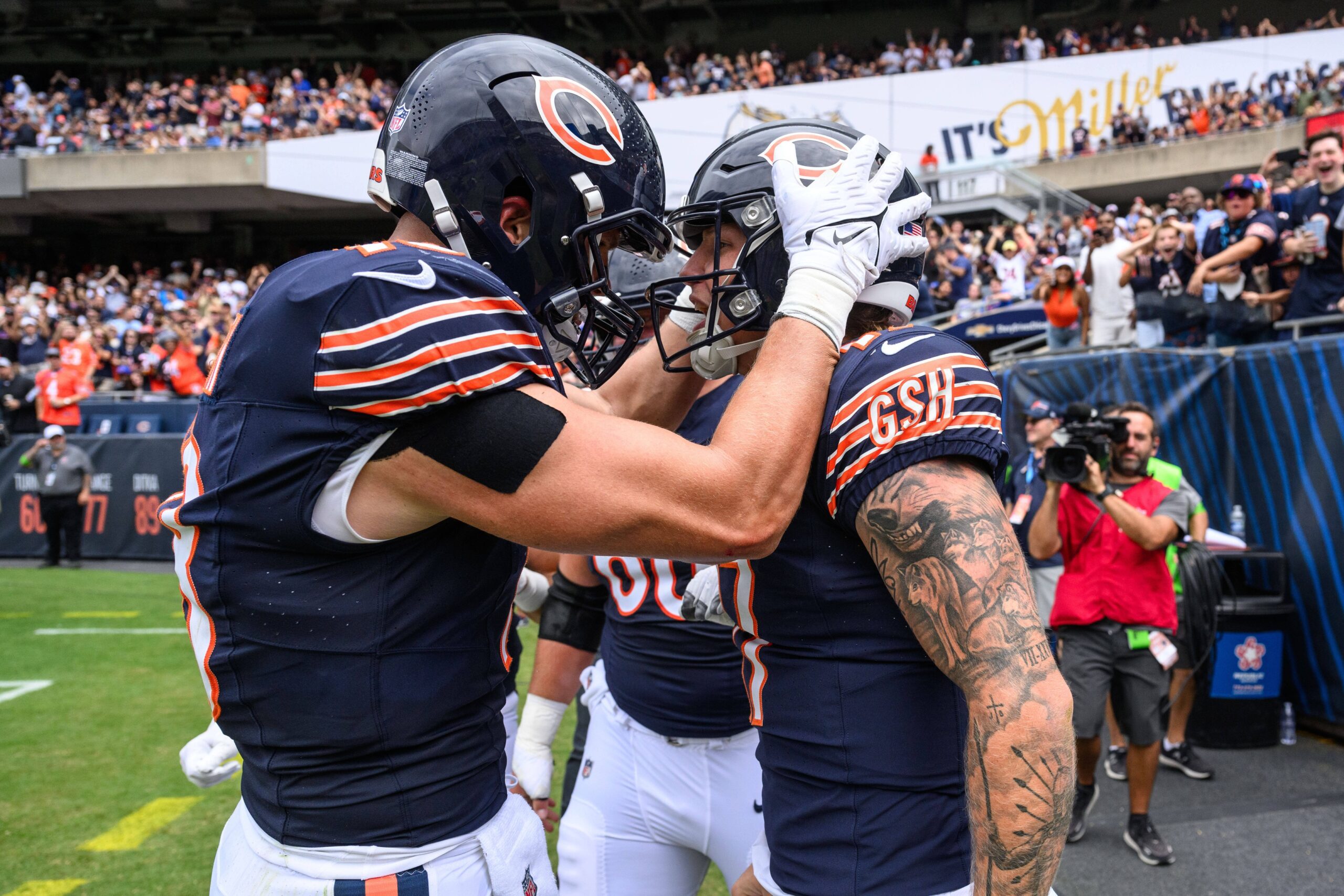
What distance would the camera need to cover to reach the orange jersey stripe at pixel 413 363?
1.42 metres

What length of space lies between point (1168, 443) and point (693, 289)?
22.3ft

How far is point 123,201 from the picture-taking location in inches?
1070

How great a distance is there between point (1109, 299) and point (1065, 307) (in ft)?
2.07

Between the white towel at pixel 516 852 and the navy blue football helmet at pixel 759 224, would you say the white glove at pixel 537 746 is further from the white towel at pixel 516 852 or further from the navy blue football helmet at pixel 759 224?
the navy blue football helmet at pixel 759 224

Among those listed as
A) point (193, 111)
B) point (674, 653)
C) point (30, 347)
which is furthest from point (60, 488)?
point (193, 111)

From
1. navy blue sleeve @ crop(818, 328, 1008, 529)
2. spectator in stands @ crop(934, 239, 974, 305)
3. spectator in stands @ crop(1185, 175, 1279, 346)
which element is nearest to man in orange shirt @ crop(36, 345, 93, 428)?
spectator in stands @ crop(934, 239, 974, 305)

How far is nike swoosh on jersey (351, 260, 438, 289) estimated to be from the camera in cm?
147

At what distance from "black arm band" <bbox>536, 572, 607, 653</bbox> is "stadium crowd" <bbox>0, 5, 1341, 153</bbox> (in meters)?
22.5

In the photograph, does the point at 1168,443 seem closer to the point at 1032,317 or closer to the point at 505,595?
the point at 1032,317

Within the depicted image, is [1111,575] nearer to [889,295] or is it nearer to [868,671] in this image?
[889,295]

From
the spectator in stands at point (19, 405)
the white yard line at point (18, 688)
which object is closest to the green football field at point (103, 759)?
the white yard line at point (18, 688)

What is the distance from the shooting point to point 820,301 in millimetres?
1727

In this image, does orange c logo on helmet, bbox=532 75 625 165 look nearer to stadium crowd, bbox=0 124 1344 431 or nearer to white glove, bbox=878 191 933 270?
white glove, bbox=878 191 933 270

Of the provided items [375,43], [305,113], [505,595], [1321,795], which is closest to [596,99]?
[505,595]
